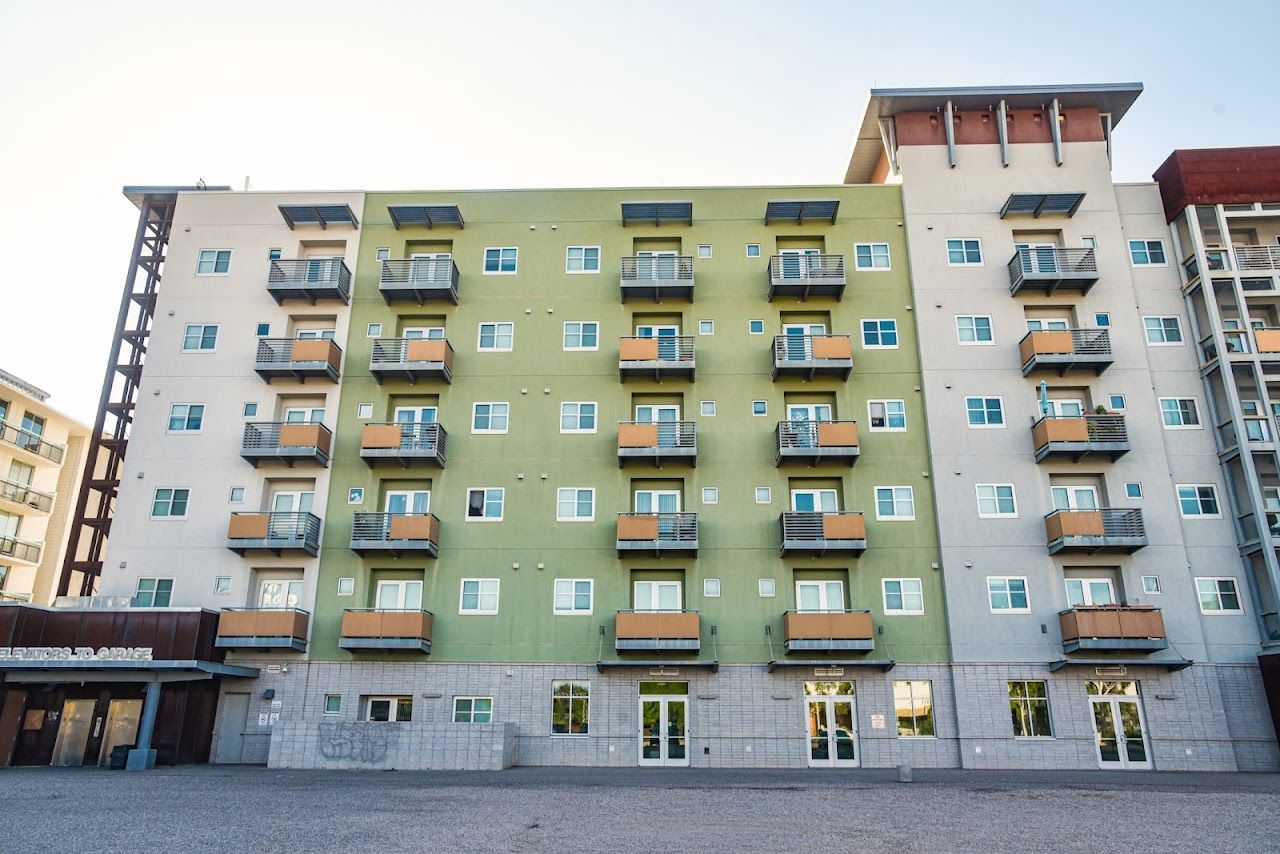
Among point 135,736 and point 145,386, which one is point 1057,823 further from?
point 145,386

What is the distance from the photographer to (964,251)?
35031 millimetres

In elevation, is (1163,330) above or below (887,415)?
above

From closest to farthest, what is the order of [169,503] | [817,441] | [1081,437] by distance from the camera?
[1081,437], [817,441], [169,503]

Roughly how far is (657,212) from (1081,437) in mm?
18105

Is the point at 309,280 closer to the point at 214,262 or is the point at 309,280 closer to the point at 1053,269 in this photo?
the point at 214,262

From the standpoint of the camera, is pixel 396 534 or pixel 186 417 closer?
pixel 396 534

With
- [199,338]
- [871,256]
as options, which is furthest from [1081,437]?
[199,338]

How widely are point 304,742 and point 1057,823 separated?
70.1 ft

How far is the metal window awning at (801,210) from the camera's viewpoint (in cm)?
3509

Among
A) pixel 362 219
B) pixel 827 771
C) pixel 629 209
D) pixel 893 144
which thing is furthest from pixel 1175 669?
pixel 362 219

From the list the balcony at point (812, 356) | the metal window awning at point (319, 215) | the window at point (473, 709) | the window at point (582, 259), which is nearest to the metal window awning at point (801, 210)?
the balcony at point (812, 356)

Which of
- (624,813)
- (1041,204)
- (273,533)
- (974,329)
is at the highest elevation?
(1041,204)

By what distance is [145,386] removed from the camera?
34594 mm

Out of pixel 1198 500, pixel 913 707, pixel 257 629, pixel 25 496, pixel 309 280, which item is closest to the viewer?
pixel 913 707
